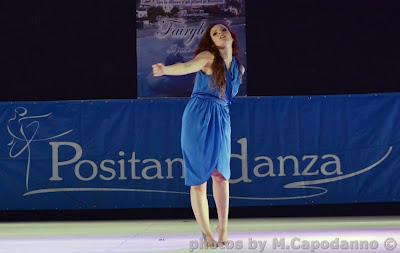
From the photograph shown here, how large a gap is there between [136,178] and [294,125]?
1.53 metres

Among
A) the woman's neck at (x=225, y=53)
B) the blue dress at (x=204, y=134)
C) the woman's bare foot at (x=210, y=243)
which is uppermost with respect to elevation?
the woman's neck at (x=225, y=53)

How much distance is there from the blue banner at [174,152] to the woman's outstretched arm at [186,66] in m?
3.27

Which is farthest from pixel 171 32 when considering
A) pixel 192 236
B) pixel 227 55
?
pixel 227 55

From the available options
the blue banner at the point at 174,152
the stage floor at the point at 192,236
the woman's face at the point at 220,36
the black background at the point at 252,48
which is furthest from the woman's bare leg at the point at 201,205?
the black background at the point at 252,48

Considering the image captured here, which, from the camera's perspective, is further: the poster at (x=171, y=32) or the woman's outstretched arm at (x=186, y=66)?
the poster at (x=171, y=32)

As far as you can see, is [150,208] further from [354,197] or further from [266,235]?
[266,235]

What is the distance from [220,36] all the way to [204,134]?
53cm

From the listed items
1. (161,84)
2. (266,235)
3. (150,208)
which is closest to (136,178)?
(150,208)

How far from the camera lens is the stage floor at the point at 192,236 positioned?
421cm

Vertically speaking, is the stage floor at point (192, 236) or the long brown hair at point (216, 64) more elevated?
the long brown hair at point (216, 64)

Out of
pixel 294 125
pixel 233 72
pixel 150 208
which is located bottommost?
pixel 150 208

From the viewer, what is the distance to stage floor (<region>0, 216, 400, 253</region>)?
421 cm

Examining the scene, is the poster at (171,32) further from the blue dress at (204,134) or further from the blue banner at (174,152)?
the blue dress at (204,134)

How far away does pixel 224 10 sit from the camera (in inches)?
318
